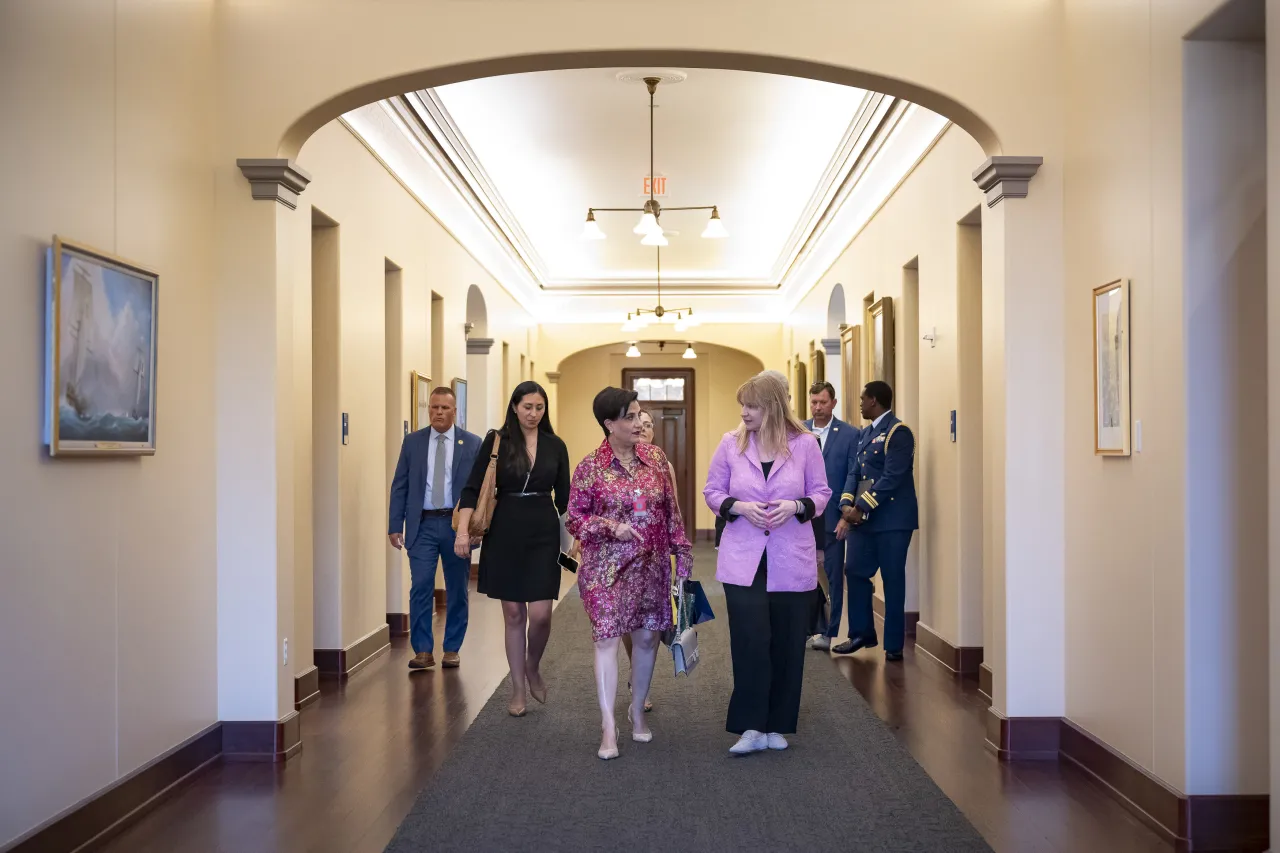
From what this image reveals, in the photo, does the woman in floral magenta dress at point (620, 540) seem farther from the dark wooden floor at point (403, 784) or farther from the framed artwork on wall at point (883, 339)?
the framed artwork on wall at point (883, 339)

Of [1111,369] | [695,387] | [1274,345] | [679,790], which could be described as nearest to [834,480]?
[1111,369]

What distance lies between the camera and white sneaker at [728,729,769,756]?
193 inches

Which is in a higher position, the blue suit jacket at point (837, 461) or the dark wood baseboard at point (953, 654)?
the blue suit jacket at point (837, 461)

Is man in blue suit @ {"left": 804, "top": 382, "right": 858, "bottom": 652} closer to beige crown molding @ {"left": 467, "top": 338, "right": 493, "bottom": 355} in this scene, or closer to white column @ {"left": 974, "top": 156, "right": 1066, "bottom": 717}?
white column @ {"left": 974, "top": 156, "right": 1066, "bottom": 717}

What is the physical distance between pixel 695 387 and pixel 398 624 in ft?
39.4

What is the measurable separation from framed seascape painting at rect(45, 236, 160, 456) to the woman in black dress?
178 centimetres

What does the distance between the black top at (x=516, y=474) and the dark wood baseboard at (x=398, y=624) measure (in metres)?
3.04

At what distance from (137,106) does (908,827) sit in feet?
12.2

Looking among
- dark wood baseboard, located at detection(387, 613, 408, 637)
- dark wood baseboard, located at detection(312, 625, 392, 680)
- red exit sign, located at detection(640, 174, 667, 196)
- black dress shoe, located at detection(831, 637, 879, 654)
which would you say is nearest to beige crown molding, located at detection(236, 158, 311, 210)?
dark wood baseboard, located at detection(312, 625, 392, 680)

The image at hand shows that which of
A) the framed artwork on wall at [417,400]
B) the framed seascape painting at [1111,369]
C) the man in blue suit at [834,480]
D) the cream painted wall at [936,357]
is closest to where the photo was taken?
the framed seascape painting at [1111,369]

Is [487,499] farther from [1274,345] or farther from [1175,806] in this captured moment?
[1274,345]

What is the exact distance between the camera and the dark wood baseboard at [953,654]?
671cm

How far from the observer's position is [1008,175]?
16.2 ft

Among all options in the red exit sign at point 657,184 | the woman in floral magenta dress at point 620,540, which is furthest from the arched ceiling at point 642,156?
the woman in floral magenta dress at point 620,540
